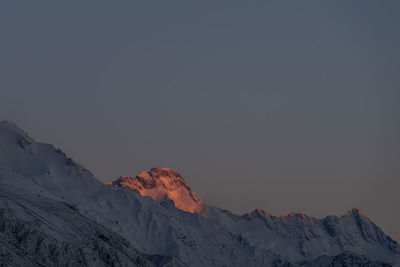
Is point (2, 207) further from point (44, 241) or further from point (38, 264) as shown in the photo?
point (38, 264)

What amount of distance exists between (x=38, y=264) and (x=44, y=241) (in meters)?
17.6

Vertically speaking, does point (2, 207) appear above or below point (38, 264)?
above

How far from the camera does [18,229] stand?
192375mm

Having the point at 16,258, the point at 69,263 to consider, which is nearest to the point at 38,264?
the point at 16,258

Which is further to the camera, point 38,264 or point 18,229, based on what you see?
point 18,229

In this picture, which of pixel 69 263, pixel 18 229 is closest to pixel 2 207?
pixel 18 229

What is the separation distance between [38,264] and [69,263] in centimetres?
1977

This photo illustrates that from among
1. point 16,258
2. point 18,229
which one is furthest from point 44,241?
point 16,258

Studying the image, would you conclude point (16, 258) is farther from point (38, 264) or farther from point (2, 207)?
point (2, 207)

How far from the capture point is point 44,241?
194 meters

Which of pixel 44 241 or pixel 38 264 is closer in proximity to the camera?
pixel 38 264

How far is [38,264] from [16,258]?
7.50 metres

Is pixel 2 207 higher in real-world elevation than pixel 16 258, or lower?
higher

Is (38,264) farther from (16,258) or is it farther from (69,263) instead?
(69,263)
